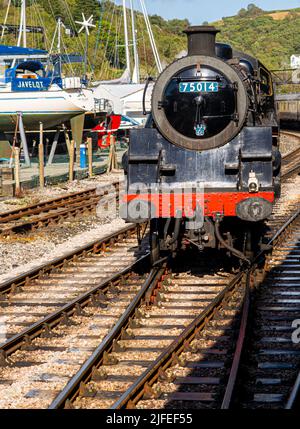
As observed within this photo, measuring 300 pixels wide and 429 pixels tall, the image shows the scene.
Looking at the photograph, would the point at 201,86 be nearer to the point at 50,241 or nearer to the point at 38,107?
the point at 50,241

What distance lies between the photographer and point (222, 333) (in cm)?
734

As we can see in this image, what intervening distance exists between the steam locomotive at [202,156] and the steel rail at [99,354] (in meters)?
0.89

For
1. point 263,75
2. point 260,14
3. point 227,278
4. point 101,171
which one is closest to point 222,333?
point 227,278

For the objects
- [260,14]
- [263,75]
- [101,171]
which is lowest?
[101,171]

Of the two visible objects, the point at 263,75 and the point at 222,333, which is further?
the point at 263,75

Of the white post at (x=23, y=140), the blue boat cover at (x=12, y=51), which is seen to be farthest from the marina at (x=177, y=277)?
the blue boat cover at (x=12, y=51)

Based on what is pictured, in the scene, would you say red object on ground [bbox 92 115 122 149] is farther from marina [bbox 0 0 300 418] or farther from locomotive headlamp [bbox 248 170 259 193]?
locomotive headlamp [bbox 248 170 259 193]

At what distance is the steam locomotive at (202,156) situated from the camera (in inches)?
347

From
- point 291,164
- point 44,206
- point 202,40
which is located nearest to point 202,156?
point 202,40

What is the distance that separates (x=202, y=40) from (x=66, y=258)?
12.7 ft

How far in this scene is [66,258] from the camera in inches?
432

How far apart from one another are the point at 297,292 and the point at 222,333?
185 centimetres
